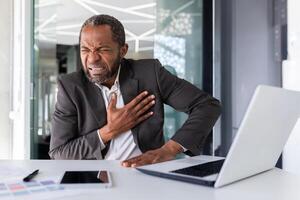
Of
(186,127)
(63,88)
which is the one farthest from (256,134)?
(63,88)

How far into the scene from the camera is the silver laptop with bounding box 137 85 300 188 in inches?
29.5

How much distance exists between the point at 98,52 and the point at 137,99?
0.78 feet

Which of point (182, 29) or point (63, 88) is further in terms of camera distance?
point (182, 29)

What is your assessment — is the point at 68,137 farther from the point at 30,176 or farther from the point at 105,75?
the point at 30,176

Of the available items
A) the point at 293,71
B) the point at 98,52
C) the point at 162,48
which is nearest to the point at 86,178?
the point at 98,52

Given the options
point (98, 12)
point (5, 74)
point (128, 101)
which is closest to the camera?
point (128, 101)

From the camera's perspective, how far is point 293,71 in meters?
2.04

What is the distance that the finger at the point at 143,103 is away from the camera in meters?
1.46

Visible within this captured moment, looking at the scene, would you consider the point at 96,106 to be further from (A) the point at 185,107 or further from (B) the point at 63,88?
(A) the point at 185,107

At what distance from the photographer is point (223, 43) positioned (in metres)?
2.83

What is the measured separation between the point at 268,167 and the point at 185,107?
56 centimetres

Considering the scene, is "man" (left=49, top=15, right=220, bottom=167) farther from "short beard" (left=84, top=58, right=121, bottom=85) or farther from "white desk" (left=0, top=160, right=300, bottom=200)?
"white desk" (left=0, top=160, right=300, bottom=200)

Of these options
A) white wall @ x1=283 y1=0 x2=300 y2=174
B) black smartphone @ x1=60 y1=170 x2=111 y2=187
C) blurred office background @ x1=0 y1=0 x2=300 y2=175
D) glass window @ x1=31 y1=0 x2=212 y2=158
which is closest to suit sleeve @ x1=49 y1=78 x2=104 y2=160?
black smartphone @ x1=60 y1=170 x2=111 y2=187

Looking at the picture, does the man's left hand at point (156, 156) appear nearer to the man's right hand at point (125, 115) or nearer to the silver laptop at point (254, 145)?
the silver laptop at point (254, 145)
